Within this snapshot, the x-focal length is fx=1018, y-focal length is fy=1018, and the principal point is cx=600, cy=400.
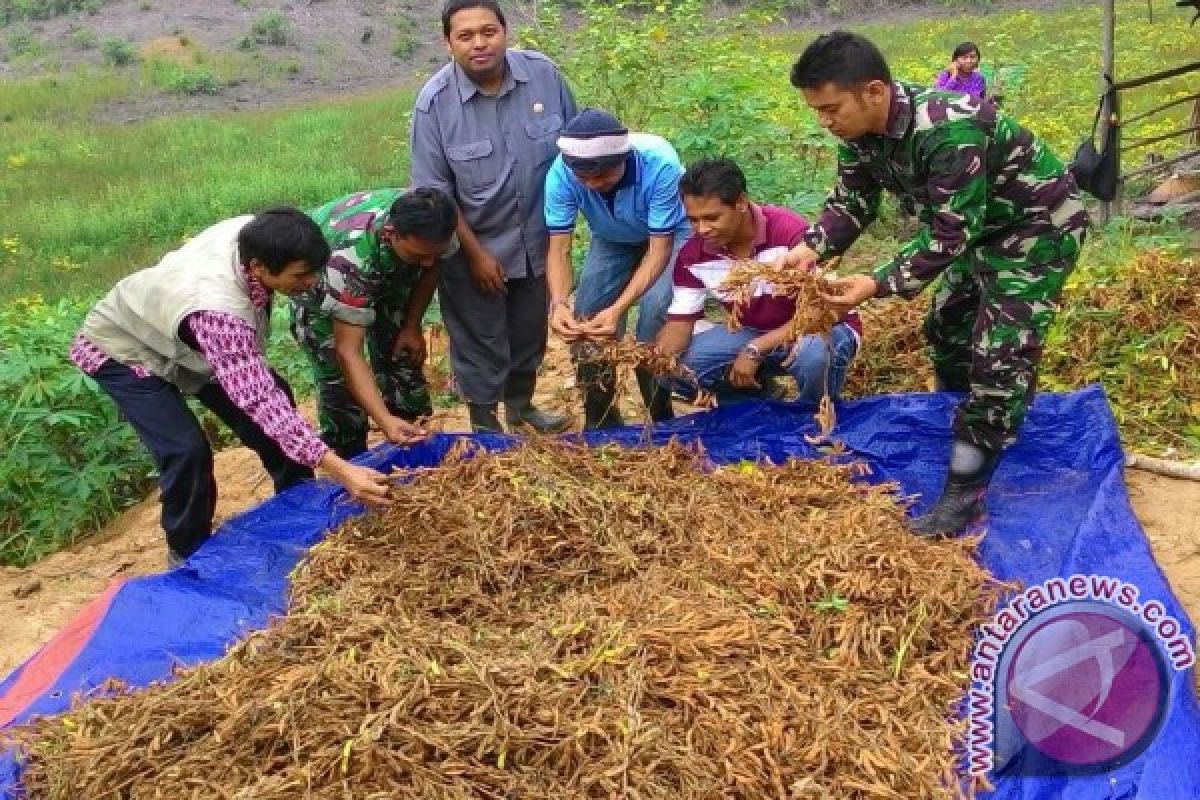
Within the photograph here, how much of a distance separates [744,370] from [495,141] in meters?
1.27

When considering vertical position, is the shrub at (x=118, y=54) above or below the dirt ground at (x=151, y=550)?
above

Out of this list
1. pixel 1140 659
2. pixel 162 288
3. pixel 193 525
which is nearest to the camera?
pixel 1140 659

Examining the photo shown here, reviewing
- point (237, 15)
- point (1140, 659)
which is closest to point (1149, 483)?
point (1140, 659)

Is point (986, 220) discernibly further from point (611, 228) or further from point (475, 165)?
point (475, 165)

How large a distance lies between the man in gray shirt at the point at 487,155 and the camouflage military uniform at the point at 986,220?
4.04 feet

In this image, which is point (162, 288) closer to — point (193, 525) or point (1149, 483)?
point (193, 525)

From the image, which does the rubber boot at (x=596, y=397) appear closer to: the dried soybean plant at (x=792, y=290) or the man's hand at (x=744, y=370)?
the man's hand at (x=744, y=370)

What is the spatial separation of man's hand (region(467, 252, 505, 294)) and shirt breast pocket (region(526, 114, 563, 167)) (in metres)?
0.41

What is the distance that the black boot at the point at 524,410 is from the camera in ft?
14.4

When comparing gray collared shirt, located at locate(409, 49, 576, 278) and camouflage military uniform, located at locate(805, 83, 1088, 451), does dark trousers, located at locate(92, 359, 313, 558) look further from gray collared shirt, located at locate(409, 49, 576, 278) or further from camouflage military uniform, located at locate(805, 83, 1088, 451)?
camouflage military uniform, located at locate(805, 83, 1088, 451)

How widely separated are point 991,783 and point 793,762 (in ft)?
1.42

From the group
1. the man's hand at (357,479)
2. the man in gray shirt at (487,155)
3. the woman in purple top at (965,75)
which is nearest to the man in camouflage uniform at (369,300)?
the man in gray shirt at (487,155)

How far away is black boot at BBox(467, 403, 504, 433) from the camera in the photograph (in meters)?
4.19

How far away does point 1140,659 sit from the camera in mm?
2312
